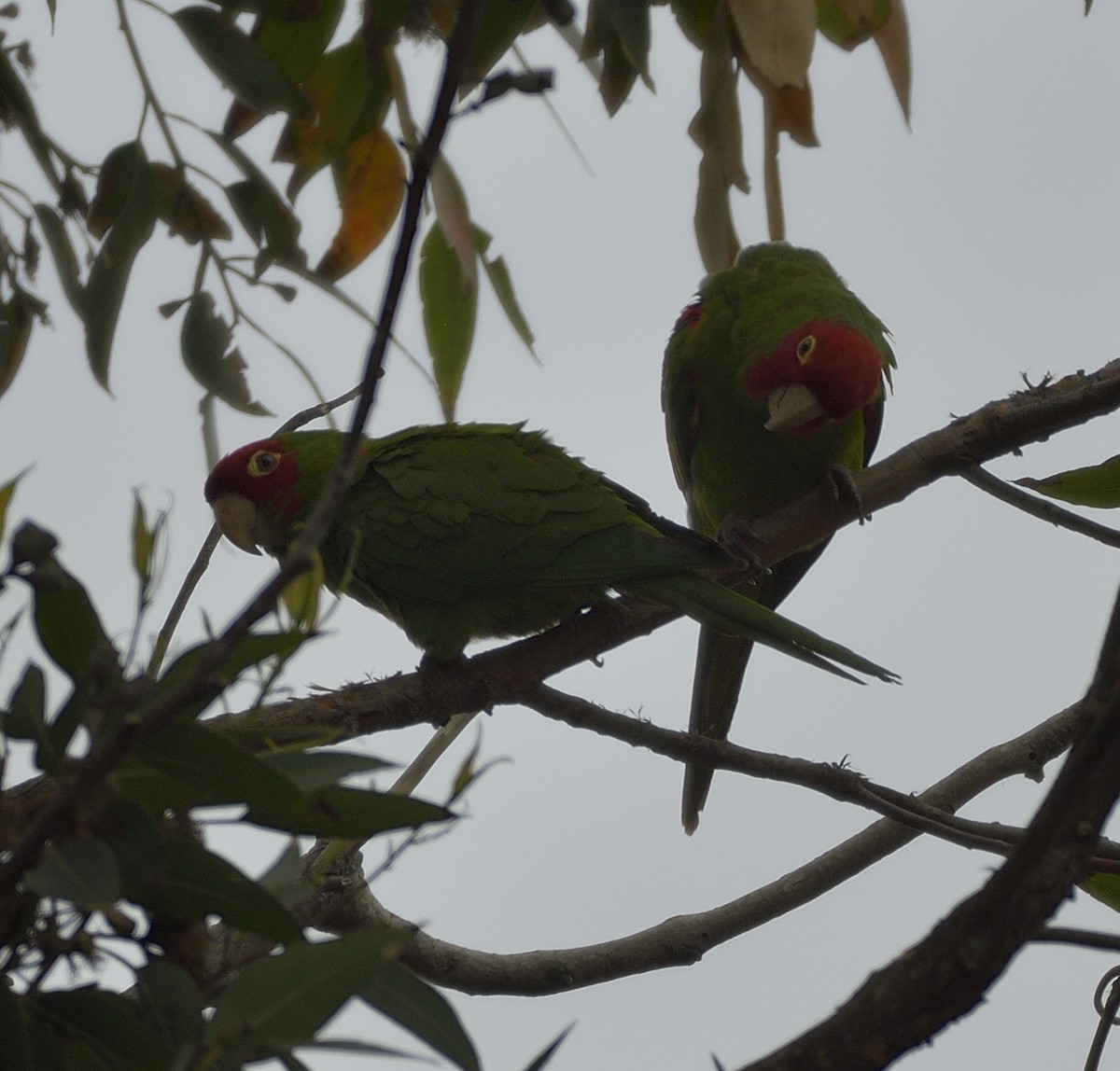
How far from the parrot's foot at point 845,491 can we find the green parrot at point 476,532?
238mm

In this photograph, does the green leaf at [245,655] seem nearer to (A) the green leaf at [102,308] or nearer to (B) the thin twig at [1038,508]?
(A) the green leaf at [102,308]

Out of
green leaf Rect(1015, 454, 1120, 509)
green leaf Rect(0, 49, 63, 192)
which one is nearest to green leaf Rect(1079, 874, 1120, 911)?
green leaf Rect(1015, 454, 1120, 509)

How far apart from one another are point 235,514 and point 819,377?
3.87 feet

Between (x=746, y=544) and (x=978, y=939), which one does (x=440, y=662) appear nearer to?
(x=746, y=544)

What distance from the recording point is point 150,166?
5.69 ft

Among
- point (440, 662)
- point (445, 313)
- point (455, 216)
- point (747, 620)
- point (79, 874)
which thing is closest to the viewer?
point (79, 874)

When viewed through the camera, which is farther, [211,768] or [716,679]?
[716,679]

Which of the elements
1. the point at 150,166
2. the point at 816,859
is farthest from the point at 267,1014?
the point at 816,859

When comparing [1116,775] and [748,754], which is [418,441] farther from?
[1116,775]

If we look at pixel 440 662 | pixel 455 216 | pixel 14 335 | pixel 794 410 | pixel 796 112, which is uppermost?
pixel 794 410

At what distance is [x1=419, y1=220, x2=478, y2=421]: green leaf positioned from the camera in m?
1.80

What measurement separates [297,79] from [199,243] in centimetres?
34

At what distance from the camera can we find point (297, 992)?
2.53 ft

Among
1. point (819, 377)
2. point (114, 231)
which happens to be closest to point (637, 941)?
point (819, 377)
